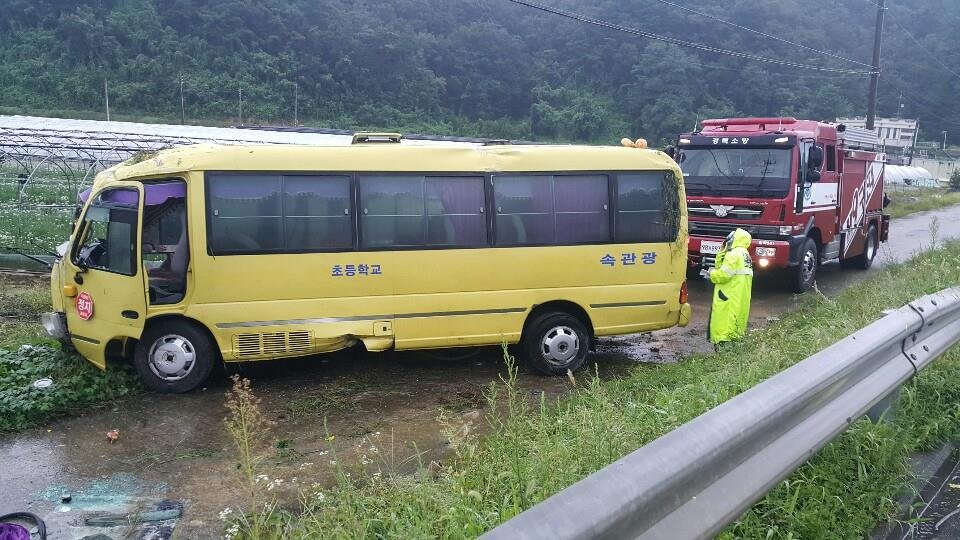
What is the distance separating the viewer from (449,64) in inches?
2276

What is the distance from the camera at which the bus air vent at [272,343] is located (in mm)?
7254

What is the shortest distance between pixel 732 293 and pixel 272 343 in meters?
5.01

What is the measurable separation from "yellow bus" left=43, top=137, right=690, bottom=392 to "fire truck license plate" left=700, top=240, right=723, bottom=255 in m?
4.40

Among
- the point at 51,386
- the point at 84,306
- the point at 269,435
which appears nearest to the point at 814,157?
the point at 269,435

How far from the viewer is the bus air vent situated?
7254 millimetres

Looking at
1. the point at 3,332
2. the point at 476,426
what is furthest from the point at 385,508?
the point at 3,332

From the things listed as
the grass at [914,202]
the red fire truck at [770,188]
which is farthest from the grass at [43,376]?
the grass at [914,202]

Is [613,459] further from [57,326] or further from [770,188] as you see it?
[770,188]

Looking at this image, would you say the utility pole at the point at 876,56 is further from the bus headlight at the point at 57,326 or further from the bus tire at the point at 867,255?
the bus headlight at the point at 57,326

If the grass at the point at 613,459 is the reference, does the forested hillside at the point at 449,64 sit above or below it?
above

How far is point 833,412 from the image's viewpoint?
10.5ft

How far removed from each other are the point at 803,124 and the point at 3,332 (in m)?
12.6

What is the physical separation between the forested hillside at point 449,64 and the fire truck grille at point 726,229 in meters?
38.3

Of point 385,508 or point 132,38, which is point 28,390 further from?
point 132,38
